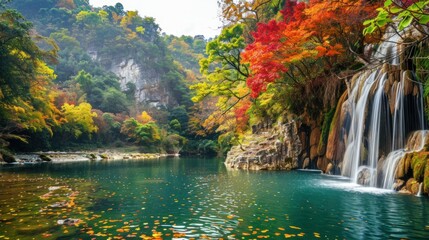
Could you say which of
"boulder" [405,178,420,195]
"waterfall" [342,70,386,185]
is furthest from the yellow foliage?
Result: "boulder" [405,178,420,195]

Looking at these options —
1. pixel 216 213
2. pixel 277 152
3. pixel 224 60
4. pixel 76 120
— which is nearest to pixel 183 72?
pixel 76 120

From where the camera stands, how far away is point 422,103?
14172 mm

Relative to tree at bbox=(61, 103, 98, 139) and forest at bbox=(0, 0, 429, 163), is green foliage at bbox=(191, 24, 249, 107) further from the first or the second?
tree at bbox=(61, 103, 98, 139)

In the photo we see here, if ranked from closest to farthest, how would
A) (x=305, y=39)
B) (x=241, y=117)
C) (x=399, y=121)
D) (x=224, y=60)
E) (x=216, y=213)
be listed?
(x=216, y=213) → (x=399, y=121) → (x=305, y=39) → (x=224, y=60) → (x=241, y=117)

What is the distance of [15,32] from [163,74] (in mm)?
60097

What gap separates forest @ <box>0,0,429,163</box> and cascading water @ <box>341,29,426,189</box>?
1.19 m

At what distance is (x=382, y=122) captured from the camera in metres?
15.4

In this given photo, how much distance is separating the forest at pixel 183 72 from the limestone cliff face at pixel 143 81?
0.28 metres

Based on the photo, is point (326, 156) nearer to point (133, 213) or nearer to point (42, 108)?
point (133, 213)

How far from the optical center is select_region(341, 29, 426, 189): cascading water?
14.2m

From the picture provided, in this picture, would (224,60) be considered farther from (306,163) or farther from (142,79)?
(142,79)

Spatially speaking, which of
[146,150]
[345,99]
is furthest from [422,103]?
[146,150]

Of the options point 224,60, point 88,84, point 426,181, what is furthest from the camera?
point 88,84

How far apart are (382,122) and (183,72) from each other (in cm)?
7581
